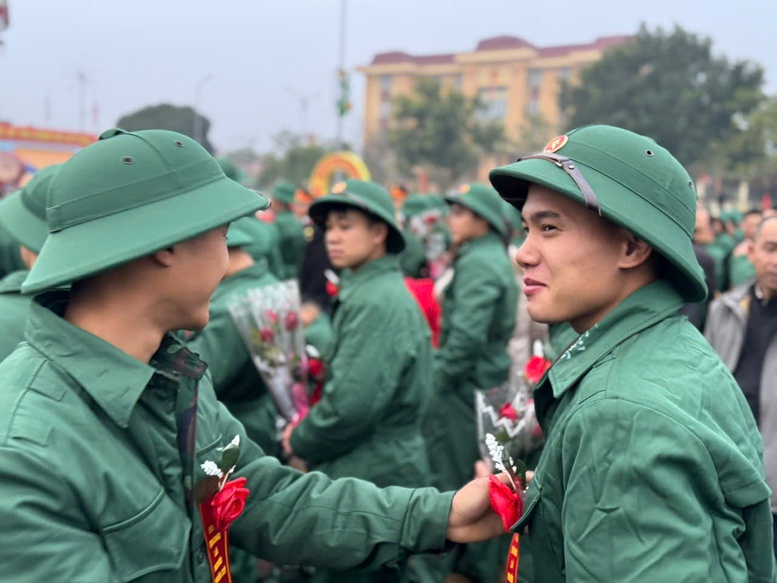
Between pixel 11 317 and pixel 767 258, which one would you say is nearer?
pixel 11 317

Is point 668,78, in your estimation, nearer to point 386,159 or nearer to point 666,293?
point 386,159

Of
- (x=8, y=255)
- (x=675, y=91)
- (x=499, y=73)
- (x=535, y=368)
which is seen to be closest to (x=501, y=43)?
(x=499, y=73)

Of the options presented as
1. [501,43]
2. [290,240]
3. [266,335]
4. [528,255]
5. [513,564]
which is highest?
[501,43]

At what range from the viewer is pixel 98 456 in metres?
1.65

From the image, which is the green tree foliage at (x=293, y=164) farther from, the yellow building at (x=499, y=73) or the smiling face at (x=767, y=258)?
the smiling face at (x=767, y=258)

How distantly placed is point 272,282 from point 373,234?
68 centimetres

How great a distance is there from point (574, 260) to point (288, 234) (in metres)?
9.35

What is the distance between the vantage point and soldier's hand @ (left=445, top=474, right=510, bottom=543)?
7.57 ft

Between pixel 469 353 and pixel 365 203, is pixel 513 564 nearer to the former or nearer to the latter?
pixel 365 203

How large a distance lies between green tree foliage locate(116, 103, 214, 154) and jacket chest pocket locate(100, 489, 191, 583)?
49.2 ft

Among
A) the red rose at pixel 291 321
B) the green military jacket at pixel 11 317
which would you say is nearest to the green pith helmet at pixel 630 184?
the green military jacket at pixel 11 317

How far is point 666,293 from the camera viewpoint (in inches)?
76.9

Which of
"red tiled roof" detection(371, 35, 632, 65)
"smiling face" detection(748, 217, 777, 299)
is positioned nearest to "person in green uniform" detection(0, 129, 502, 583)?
"smiling face" detection(748, 217, 777, 299)

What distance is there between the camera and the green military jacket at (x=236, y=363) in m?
3.89
